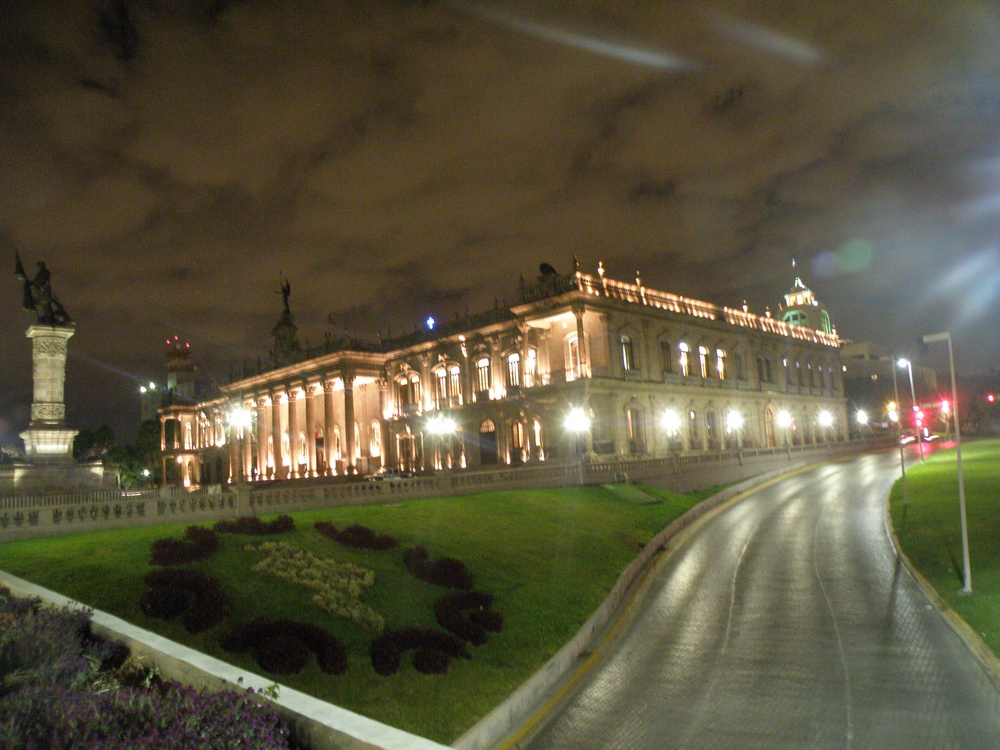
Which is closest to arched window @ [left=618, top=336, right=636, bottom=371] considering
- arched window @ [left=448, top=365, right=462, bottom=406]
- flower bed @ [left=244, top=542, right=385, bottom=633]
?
arched window @ [left=448, top=365, right=462, bottom=406]

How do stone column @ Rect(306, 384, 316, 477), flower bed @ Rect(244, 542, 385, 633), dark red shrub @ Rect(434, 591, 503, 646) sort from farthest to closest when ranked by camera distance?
1. stone column @ Rect(306, 384, 316, 477)
2. dark red shrub @ Rect(434, 591, 503, 646)
3. flower bed @ Rect(244, 542, 385, 633)

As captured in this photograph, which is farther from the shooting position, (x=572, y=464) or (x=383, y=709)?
(x=572, y=464)

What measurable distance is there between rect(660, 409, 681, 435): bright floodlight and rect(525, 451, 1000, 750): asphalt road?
99.4 ft

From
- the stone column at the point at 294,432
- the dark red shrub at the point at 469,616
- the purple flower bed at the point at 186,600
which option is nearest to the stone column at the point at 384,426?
the stone column at the point at 294,432

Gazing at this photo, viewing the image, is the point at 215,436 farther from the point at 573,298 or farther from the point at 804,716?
the point at 804,716

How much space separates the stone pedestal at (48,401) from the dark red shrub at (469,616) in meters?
33.0

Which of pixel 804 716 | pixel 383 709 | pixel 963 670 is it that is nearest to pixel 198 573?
pixel 383 709

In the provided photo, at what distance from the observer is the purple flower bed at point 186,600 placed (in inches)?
554

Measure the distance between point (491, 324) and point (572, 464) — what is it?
2139 cm

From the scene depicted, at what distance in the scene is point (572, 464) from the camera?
134 feet

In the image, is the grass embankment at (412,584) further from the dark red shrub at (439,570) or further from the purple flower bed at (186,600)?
the dark red shrub at (439,570)

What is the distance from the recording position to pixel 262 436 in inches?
3428

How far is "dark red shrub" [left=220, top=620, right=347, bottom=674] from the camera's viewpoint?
13.0 m

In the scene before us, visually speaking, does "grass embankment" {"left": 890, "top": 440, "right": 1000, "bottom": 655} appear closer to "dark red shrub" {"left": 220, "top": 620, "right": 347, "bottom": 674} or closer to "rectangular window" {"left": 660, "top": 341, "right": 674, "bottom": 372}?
"dark red shrub" {"left": 220, "top": 620, "right": 347, "bottom": 674}
